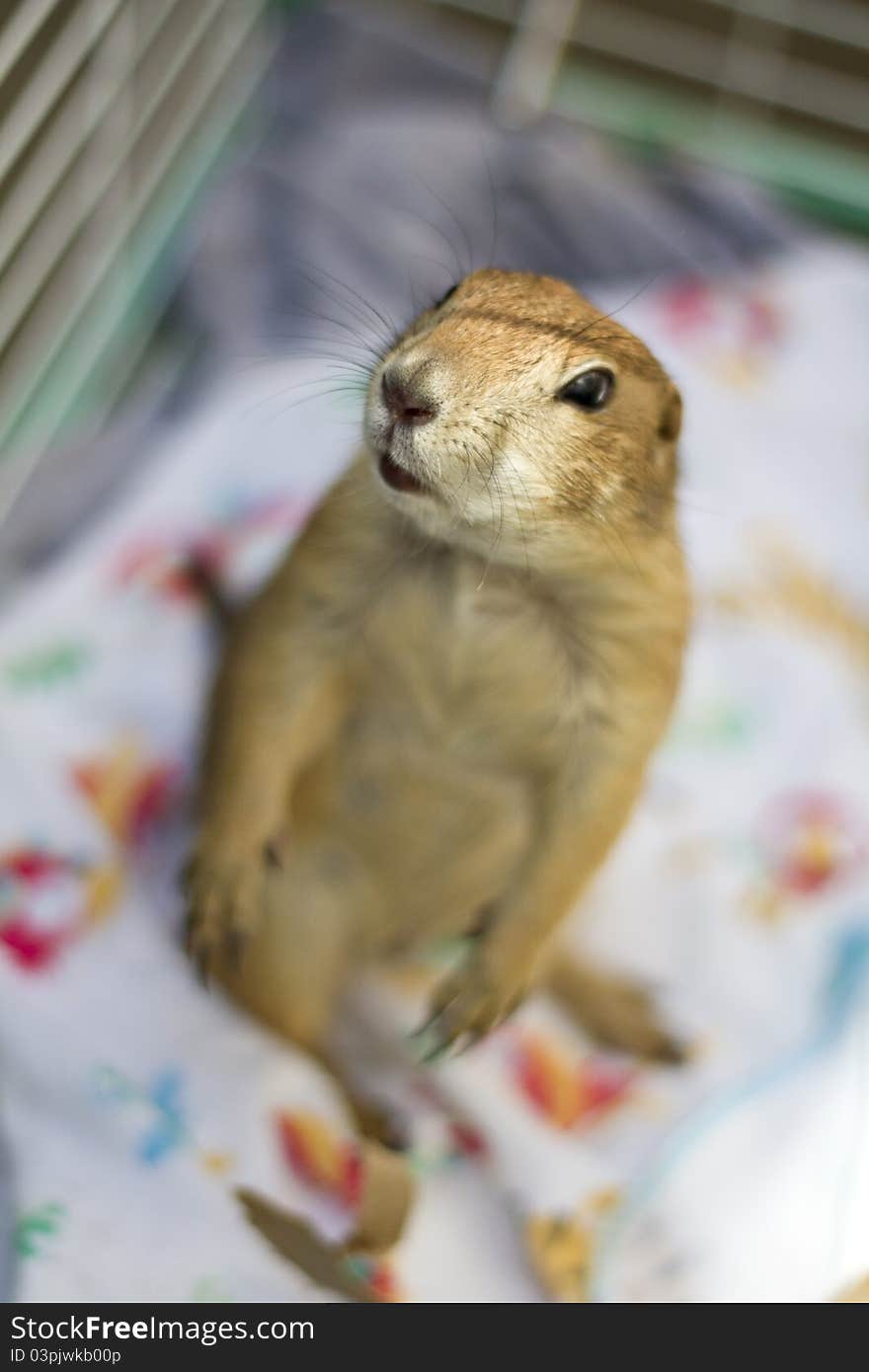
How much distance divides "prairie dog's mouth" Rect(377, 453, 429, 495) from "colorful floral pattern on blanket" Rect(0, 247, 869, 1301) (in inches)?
29.7

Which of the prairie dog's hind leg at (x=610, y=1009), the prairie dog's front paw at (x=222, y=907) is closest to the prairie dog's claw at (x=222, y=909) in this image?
the prairie dog's front paw at (x=222, y=907)

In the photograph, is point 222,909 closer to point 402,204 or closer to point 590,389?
point 590,389

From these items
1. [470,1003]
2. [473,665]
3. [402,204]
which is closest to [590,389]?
[473,665]

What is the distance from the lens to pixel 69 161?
7.17 ft

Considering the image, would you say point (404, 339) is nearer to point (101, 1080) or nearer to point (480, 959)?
point (480, 959)

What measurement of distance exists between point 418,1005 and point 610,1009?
0.24m

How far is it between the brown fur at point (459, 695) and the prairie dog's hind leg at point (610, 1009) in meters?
0.19

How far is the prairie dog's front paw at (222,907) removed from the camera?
146cm

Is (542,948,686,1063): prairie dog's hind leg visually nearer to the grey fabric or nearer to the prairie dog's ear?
the prairie dog's ear

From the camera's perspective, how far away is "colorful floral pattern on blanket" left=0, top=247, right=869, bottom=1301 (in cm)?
151

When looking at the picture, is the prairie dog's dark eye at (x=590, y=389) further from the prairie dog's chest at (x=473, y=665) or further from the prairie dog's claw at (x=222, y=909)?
the prairie dog's claw at (x=222, y=909)

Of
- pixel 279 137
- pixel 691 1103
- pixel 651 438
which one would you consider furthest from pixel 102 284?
A: pixel 691 1103

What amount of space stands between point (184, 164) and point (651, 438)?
1.66 m

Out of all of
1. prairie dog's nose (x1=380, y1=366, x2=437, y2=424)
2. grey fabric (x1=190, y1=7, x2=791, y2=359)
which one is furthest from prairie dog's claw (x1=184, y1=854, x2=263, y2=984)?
grey fabric (x1=190, y1=7, x2=791, y2=359)
